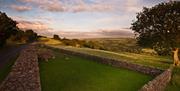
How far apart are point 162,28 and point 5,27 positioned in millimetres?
29086

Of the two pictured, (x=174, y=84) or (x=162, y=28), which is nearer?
(x=174, y=84)

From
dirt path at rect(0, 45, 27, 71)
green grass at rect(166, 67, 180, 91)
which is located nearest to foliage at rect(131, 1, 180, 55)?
green grass at rect(166, 67, 180, 91)

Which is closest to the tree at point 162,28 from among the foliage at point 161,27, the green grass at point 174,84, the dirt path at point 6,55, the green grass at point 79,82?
the foliage at point 161,27

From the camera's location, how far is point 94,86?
59.6ft

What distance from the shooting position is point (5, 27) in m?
42.3

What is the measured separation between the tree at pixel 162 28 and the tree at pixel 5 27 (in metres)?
25.0

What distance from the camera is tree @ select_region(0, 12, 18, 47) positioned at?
40.8 m

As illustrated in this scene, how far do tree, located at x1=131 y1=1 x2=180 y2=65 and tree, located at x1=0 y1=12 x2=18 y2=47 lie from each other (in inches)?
983

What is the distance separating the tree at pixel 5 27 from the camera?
40844 millimetres

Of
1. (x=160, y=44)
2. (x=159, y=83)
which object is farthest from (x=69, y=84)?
(x=160, y=44)

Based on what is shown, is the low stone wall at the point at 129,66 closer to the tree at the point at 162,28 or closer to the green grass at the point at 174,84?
the green grass at the point at 174,84

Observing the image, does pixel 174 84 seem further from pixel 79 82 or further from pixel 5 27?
pixel 5 27

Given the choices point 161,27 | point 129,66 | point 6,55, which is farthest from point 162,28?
point 6,55

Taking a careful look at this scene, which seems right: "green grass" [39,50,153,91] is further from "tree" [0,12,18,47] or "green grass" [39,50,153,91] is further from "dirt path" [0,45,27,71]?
"tree" [0,12,18,47]
